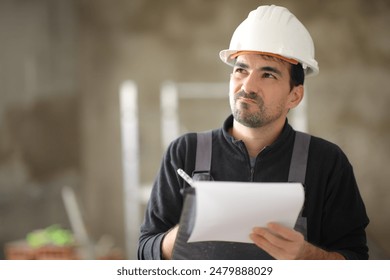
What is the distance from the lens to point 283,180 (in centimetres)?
166

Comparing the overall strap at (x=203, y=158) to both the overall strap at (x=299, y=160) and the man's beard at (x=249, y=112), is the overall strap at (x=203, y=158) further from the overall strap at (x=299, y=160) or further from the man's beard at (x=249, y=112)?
the overall strap at (x=299, y=160)

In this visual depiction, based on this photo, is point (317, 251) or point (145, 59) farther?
point (145, 59)

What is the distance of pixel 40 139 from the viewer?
455cm

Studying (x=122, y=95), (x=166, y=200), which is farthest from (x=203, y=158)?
(x=122, y=95)

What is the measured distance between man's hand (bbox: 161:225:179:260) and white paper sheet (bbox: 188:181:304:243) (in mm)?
117

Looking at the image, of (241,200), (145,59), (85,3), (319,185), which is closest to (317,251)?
(319,185)

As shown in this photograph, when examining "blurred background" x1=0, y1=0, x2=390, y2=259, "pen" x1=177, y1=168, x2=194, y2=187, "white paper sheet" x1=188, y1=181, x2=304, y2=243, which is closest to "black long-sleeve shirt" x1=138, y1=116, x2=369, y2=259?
"pen" x1=177, y1=168, x2=194, y2=187

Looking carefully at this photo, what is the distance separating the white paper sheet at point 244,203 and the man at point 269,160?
9.0 inches

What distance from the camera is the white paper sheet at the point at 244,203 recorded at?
4.62 feet

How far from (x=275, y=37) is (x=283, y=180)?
338 mm

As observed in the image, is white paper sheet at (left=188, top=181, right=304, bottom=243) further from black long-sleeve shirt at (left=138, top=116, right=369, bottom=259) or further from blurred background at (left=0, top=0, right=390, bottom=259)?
blurred background at (left=0, top=0, right=390, bottom=259)

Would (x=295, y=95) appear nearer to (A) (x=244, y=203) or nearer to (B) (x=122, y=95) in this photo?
(A) (x=244, y=203)
